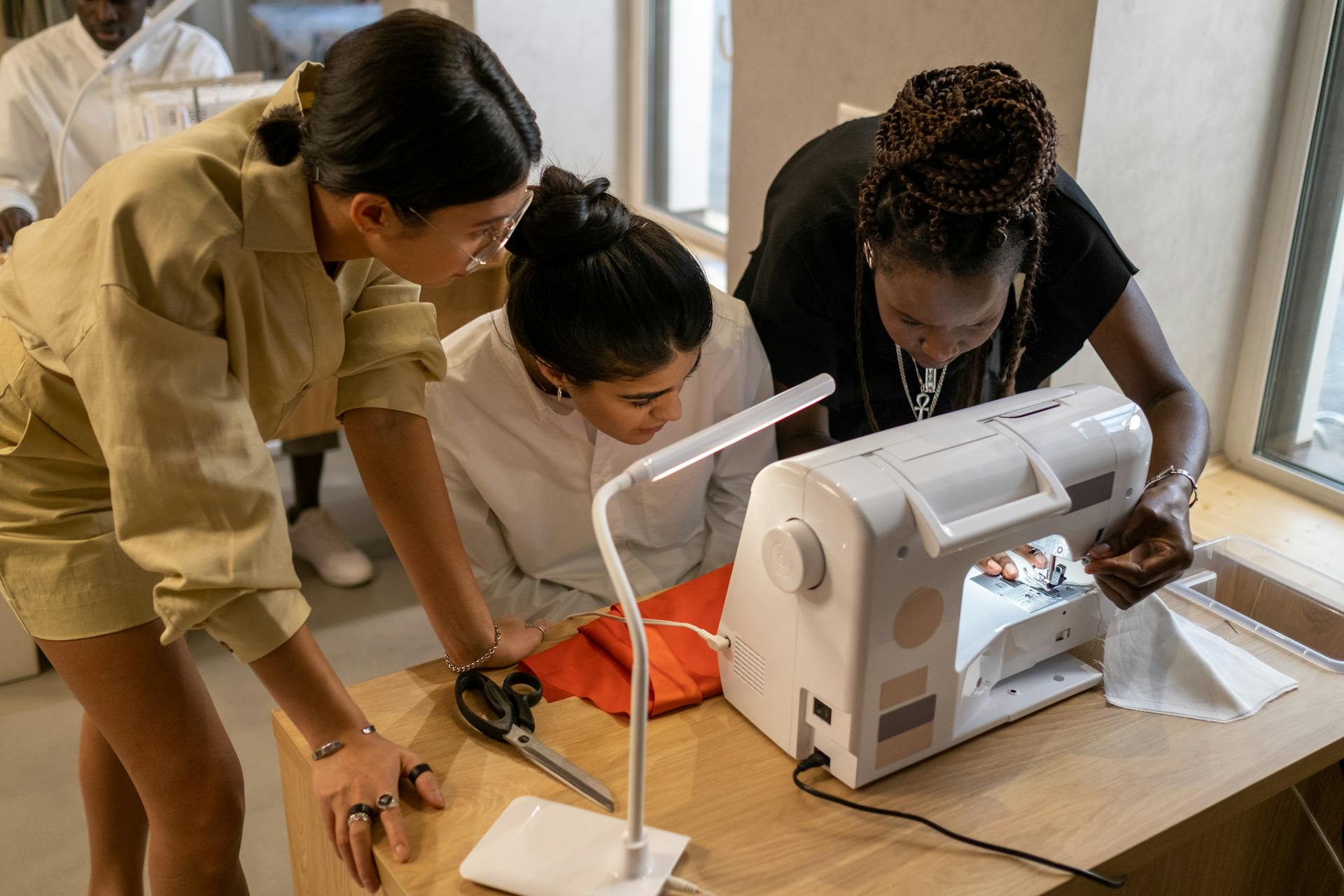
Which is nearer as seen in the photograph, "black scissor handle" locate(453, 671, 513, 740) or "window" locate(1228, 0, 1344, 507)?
"black scissor handle" locate(453, 671, 513, 740)

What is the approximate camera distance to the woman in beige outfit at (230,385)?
1.00m

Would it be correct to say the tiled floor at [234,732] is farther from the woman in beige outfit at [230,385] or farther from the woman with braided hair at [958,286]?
the woman with braided hair at [958,286]

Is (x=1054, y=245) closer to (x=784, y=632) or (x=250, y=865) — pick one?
(x=784, y=632)

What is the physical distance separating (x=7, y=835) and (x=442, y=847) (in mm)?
1343

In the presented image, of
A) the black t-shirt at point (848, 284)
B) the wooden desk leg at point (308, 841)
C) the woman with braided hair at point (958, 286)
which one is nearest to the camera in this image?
the wooden desk leg at point (308, 841)

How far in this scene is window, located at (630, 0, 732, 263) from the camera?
10.9ft

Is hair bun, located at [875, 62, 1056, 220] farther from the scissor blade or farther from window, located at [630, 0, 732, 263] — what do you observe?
window, located at [630, 0, 732, 263]

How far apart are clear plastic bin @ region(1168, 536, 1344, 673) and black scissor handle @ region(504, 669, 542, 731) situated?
2.61ft

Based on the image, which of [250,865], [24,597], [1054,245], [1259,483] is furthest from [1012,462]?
[250,865]

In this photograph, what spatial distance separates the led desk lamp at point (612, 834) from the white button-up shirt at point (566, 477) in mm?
500

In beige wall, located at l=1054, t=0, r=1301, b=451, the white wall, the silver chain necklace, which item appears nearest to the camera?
the silver chain necklace

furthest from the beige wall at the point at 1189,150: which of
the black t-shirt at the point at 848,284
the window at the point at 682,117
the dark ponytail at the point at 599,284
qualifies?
the window at the point at 682,117

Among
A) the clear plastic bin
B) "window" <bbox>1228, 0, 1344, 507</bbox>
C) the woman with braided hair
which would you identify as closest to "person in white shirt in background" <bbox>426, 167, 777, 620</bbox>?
the woman with braided hair

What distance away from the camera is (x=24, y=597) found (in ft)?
Result: 3.92
